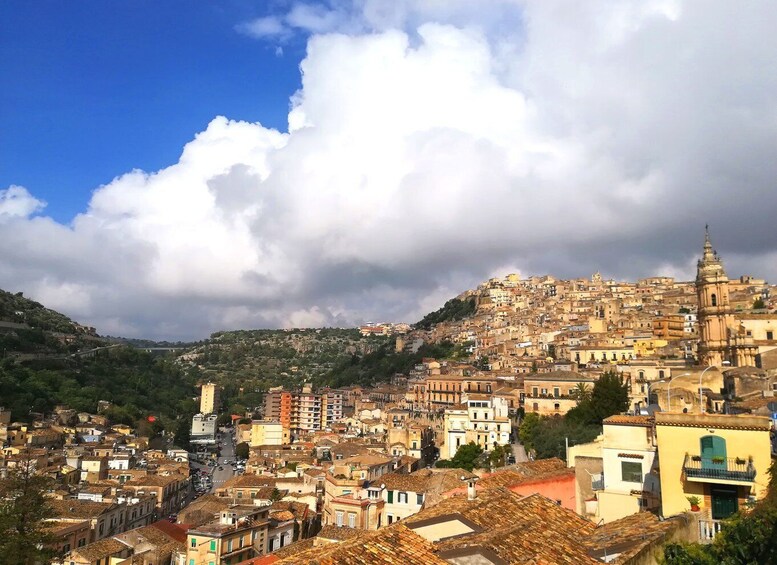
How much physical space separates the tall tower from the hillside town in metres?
0.16

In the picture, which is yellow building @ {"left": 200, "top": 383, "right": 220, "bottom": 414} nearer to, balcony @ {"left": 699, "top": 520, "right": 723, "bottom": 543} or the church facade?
the church facade

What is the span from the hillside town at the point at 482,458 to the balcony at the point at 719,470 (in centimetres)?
4

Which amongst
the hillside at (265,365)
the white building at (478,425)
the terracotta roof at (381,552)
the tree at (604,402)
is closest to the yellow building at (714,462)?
the terracotta roof at (381,552)

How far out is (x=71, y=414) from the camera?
261 ft

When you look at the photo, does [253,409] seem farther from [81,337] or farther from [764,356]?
[764,356]

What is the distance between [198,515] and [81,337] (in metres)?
108

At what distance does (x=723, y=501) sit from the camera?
1333cm

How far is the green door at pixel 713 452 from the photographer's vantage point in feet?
43.7

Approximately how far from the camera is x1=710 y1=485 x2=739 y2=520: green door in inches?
520

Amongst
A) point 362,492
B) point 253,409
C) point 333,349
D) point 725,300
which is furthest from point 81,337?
point 725,300

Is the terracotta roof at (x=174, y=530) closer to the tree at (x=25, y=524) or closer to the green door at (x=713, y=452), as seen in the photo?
the tree at (x=25, y=524)

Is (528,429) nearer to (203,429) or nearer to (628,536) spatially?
(628,536)

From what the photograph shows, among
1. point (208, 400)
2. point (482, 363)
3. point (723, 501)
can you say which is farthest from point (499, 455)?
point (208, 400)

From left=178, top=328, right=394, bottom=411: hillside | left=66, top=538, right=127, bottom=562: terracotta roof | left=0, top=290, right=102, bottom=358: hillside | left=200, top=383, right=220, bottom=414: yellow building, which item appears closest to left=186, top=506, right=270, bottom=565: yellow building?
left=66, top=538, right=127, bottom=562: terracotta roof
